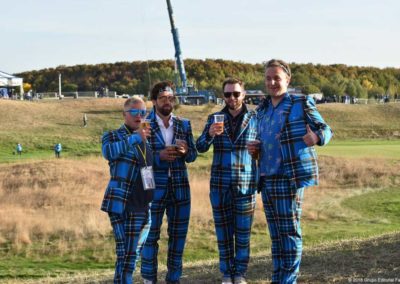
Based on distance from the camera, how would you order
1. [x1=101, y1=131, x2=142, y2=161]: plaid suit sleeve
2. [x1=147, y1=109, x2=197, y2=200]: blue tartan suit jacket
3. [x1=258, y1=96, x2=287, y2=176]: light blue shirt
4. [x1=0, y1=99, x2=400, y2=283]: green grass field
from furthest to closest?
[x1=0, y1=99, x2=400, y2=283]: green grass field < [x1=147, y1=109, x2=197, y2=200]: blue tartan suit jacket < [x1=101, y1=131, x2=142, y2=161]: plaid suit sleeve < [x1=258, y1=96, x2=287, y2=176]: light blue shirt

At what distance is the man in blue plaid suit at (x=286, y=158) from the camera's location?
16.6 ft

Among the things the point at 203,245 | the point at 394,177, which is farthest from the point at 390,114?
the point at 203,245

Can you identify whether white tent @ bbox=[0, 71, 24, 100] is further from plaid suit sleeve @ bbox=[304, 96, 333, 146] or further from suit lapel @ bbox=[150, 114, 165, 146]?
plaid suit sleeve @ bbox=[304, 96, 333, 146]

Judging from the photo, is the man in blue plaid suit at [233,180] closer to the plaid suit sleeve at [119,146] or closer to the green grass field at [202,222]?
the green grass field at [202,222]

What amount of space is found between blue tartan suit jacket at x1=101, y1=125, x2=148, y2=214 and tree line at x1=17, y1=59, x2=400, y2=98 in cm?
8502

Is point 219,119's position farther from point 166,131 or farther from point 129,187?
point 129,187

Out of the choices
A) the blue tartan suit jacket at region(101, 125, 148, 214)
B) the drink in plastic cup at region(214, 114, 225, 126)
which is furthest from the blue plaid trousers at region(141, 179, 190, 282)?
the drink in plastic cup at region(214, 114, 225, 126)

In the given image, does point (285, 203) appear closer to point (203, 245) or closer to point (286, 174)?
point (286, 174)

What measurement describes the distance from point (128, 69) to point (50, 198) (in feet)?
302

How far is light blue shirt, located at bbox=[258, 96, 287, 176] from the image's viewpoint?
17.0 feet

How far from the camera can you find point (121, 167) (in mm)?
5371

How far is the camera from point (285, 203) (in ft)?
16.8

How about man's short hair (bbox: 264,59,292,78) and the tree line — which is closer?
man's short hair (bbox: 264,59,292,78)

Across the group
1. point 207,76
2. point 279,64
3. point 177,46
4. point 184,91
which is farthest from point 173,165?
point 207,76
